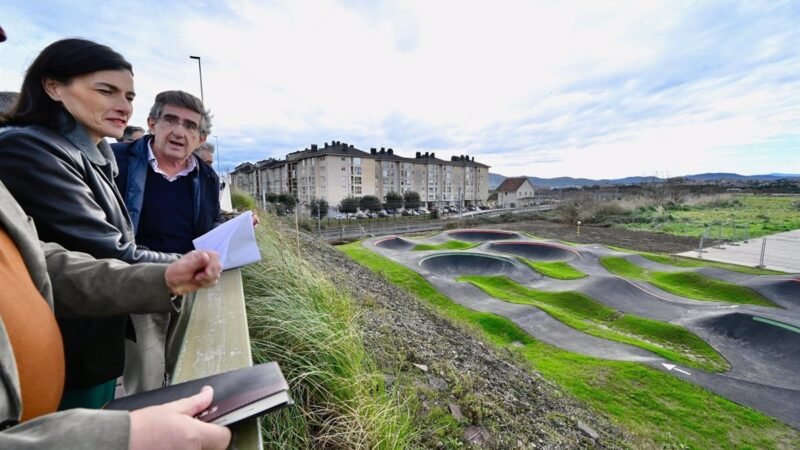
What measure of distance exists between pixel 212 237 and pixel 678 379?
12157 millimetres

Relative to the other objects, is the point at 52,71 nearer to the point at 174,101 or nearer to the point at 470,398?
the point at 174,101

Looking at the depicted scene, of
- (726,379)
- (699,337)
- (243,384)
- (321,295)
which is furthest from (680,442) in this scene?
(243,384)

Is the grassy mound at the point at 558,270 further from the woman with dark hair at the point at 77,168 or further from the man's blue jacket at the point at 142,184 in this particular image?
the woman with dark hair at the point at 77,168

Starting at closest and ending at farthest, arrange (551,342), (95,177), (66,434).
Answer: (66,434)
(95,177)
(551,342)

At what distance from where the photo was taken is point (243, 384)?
112 cm

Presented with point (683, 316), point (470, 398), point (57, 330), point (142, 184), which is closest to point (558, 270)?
point (683, 316)

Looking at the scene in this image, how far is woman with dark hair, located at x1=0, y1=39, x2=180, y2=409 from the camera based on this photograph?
1216 millimetres

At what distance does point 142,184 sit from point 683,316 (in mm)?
17837

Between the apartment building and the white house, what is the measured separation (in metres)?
4.64

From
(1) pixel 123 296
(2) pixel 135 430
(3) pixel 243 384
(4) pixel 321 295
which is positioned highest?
(1) pixel 123 296

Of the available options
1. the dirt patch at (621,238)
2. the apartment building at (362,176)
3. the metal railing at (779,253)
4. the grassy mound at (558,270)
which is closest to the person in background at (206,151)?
the grassy mound at (558,270)

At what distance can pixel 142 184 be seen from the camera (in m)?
2.40

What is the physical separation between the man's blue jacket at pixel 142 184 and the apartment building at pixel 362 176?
46.9 metres

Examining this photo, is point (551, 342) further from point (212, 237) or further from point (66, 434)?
point (66, 434)
